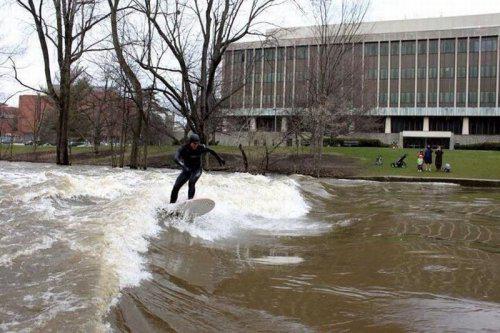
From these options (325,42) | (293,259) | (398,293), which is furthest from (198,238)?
(325,42)

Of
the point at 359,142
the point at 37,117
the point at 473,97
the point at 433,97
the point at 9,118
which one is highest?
the point at 433,97

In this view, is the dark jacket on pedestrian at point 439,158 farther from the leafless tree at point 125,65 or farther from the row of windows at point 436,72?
the row of windows at point 436,72

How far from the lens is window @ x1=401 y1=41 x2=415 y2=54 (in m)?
79.5

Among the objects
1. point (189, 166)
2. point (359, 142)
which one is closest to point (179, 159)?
point (189, 166)

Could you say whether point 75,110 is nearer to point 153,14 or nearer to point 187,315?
point 153,14

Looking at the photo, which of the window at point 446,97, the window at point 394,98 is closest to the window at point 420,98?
the window at point 446,97

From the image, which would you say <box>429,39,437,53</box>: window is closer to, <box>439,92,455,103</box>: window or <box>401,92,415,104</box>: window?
<box>439,92,455,103</box>: window

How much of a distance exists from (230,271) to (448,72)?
78.5m

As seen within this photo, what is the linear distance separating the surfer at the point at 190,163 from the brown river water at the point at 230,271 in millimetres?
571

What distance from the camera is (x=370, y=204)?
52.9 ft

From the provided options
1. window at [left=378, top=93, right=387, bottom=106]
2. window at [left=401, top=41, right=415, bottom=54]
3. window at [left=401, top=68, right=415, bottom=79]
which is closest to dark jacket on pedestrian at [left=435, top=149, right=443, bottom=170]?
window at [left=378, top=93, right=387, bottom=106]

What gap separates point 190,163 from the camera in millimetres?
11000

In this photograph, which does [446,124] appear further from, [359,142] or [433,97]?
[359,142]

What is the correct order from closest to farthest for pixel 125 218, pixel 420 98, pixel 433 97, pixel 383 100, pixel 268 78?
pixel 125 218 < pixel 433 97 < pixel 420 98 < pixel 383 100 < pixel 268 78
